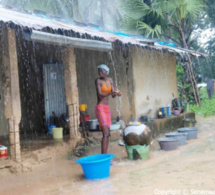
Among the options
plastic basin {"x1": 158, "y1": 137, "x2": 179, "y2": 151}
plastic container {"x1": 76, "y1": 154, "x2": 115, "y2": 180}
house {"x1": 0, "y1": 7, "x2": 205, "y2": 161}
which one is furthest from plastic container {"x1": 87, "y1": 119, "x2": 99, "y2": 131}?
plastic container {"x1": 76, "y1": 154, "x2": 115, "y2": 180}

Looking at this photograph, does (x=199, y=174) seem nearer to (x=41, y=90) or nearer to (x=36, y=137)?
(x=36, y=137)

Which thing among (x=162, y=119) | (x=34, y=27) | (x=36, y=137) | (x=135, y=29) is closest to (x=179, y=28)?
(x=135, y=29)

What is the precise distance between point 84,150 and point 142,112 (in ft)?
9.91

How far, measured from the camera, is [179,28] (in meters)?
14.4

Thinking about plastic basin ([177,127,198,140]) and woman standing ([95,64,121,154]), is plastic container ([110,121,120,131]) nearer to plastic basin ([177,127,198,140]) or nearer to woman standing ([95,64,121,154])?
plastic basin ([177,127,198,140])

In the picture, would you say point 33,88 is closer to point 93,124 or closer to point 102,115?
point 93,124

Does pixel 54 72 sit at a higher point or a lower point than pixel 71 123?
higher

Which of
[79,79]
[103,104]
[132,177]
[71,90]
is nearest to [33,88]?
[79,79]

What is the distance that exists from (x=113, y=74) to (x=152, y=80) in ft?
5.38

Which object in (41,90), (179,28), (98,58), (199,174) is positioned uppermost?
(179,28)

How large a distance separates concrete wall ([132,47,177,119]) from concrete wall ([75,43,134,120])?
9.0 inches

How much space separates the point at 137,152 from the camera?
669cm

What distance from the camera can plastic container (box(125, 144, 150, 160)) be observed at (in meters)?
6.66

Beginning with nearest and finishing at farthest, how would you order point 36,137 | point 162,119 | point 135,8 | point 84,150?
1. point 84,150
2. point 36,137
3. point 162,119
4. point 135,8
